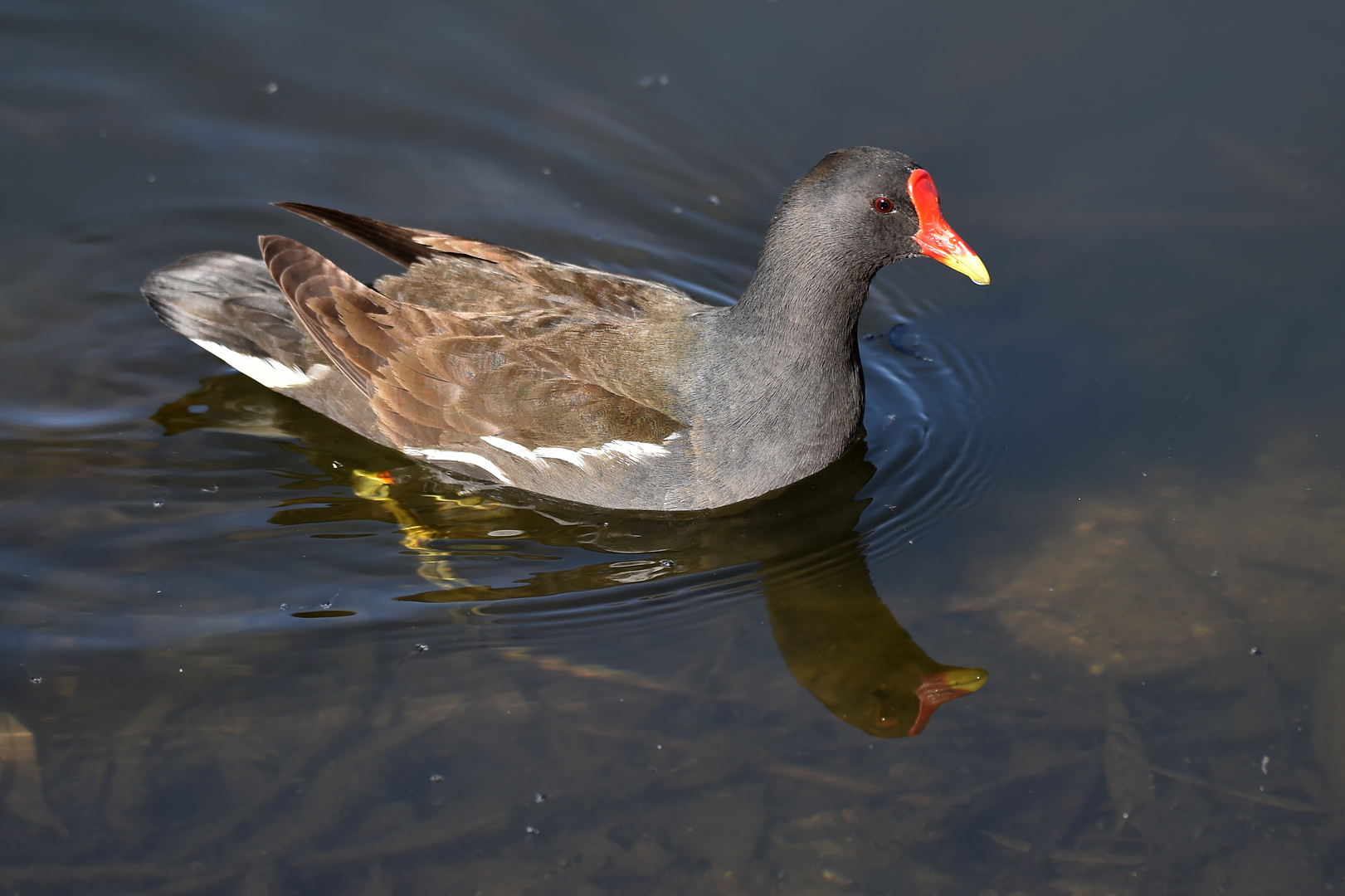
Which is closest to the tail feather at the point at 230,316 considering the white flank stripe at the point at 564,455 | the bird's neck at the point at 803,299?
the white flank stripe at the point at 564,455

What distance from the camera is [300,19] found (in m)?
7.85

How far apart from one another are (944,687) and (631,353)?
1829 millimetres

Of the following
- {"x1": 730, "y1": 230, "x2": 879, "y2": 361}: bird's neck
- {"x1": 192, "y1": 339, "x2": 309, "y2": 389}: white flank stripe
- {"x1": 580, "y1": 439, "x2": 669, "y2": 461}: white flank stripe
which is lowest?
{"x1": 192, "y1": 339, "x2": 309, "y2": 389}: white flank stripe

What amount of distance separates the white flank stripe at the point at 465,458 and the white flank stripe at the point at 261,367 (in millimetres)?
716

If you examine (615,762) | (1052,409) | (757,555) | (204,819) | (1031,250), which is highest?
(1031,250)

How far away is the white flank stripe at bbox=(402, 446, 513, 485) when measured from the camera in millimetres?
5484

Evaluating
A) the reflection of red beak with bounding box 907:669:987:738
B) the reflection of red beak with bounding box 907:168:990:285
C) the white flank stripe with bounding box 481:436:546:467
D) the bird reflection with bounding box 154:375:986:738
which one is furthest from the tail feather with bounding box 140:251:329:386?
the reflection of red beak with bounding box 907:669:987:738

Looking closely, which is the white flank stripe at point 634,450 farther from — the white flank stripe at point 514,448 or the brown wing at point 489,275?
the brown wing at point 489,275

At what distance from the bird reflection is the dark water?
0.02 meters

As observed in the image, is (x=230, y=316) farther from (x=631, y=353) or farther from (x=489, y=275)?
(x=631, y=353)

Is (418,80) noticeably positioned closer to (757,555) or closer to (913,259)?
(913,259)

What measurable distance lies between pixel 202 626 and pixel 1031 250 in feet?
14.9

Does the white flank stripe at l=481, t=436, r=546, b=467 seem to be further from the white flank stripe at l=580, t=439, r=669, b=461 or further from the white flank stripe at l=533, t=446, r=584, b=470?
the white flank stripe at l=580, t=439, r=669, b=461

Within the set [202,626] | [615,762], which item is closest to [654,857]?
[615,762]
